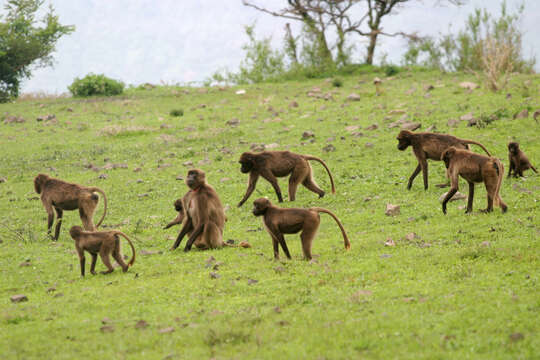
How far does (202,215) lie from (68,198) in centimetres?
347

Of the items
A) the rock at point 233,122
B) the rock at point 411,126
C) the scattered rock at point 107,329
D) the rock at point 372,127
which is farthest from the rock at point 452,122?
the scattered rock at point 107,329

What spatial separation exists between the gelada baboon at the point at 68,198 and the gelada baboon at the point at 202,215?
7.21 feet

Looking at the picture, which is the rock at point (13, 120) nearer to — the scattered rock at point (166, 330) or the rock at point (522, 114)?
the rock at point (522, 114)

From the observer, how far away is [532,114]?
1852cm

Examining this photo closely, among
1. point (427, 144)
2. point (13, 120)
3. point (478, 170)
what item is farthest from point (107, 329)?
point (13, 120)

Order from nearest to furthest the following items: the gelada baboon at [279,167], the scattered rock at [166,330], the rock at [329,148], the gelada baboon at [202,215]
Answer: the scattered rock at [166,330] < the gelada baboon at [202,215] < the gelada baboon at [279,167] < the rock at [329,148]

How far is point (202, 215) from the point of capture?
10.4 meters

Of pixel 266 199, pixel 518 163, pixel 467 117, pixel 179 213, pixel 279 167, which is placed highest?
pixel 467 117

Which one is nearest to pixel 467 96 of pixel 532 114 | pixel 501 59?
pixel 501 59

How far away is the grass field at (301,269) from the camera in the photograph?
5.98 metres

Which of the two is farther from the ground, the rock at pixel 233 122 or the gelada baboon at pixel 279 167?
the rock at pixel 233 122

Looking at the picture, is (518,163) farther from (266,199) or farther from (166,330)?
(166,330)

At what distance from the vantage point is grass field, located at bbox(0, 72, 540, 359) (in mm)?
5984

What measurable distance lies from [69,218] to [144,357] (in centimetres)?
969
